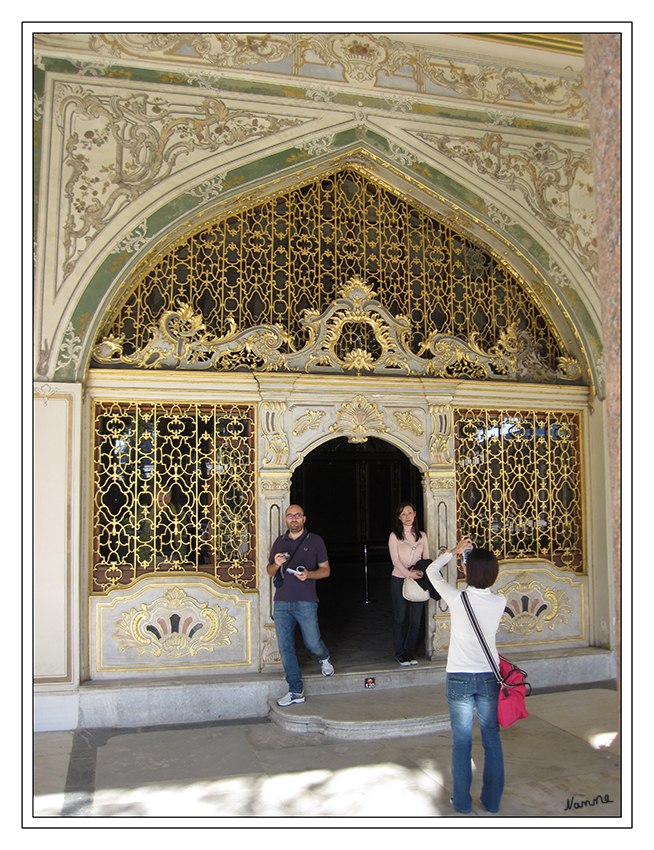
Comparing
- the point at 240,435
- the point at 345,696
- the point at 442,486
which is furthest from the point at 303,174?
the point at 345,696

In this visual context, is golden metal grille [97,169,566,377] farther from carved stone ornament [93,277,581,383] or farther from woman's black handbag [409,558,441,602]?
woman's black handbag [409,558,441,602]

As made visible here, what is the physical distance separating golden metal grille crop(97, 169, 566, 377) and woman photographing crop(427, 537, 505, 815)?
3.12 metres

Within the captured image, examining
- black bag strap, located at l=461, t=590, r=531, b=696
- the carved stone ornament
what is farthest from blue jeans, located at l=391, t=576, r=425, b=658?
black bag strap, located at l=461, t=590, r=531, b=696

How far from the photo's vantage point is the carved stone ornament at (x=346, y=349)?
5742 millimetres

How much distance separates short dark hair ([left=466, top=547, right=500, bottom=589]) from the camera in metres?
3.38

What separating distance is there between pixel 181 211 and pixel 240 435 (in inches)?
76.9

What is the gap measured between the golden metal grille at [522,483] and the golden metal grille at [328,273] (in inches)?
28.7

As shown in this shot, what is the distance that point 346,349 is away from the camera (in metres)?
6.13

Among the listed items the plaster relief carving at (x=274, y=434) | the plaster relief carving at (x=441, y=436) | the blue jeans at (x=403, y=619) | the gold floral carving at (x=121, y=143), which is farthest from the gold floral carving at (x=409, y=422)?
the gold floral carving at (x=121, y=143)

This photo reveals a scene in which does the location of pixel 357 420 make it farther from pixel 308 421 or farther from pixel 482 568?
pixel 482 568

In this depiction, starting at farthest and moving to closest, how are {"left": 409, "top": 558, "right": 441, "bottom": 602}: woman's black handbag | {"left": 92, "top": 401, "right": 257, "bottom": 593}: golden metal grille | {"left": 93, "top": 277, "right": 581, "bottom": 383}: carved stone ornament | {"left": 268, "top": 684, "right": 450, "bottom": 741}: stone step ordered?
{"left": 93, "top": 277, "right": 581, "bottom": 383}: carved stone ornament
{"left": 409, "top": 558, "right": 441, "bottom": 602}: woman's black handbag
{"left": 92, "top": 401, "right": 257, "bottom": 593}: golden metal grille
{"left": 268, "top": 684, "right": 450, "bottom": 741}: stone step

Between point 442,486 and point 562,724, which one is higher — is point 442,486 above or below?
above
